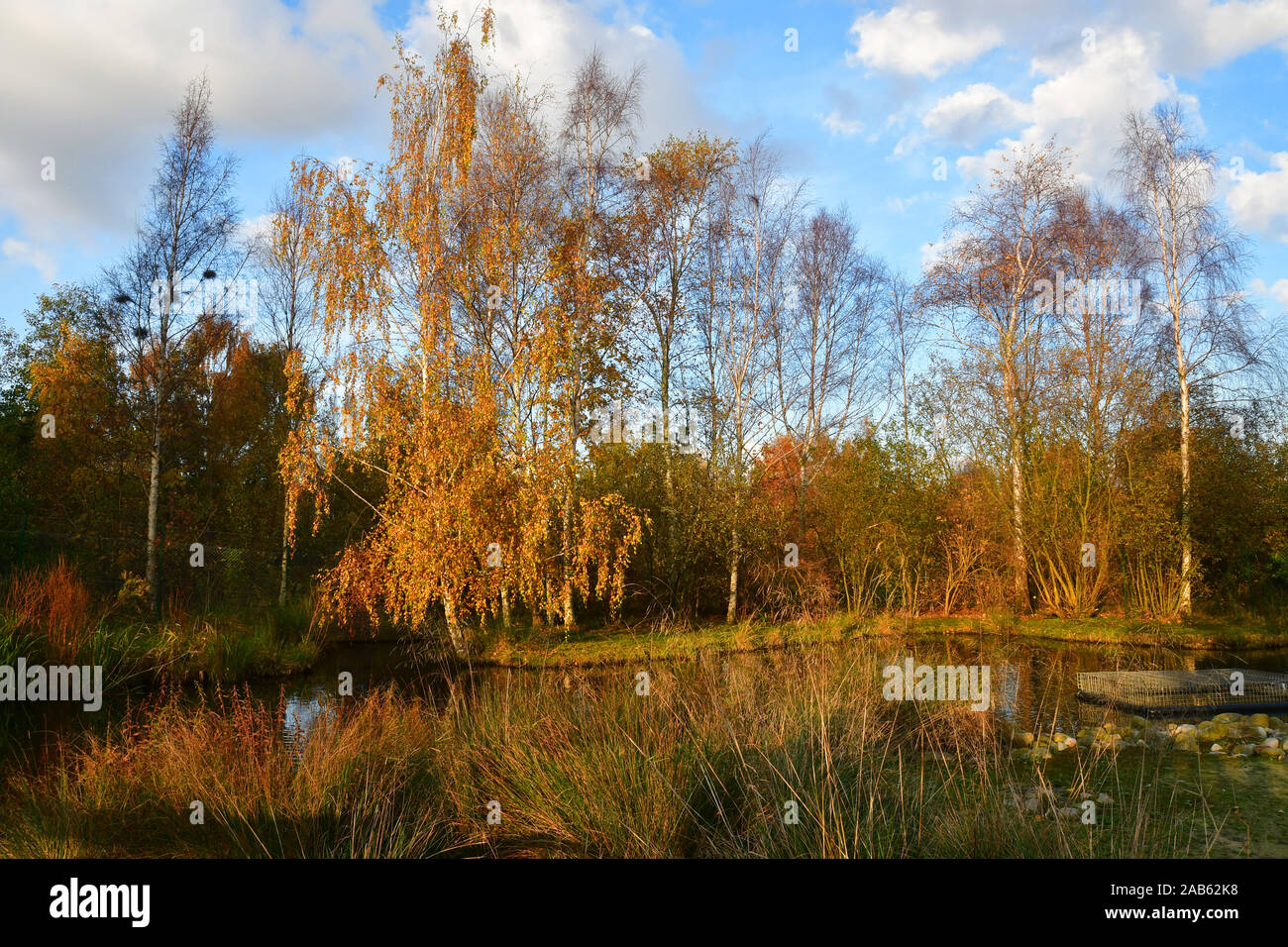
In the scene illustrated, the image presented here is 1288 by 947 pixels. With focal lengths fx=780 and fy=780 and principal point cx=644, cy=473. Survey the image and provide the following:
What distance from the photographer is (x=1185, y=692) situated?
371 inches

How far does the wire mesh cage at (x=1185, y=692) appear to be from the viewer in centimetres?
Answer: 909

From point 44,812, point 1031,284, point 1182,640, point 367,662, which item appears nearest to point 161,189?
point 367,662

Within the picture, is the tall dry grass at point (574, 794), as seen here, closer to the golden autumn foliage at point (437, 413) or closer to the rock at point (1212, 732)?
the rock at point (1212, 732)

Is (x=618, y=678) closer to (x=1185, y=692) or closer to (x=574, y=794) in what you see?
(x=574, y=794)

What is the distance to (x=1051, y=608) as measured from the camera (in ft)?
58.9

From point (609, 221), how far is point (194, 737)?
1524cm

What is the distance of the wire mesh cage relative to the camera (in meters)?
9.09

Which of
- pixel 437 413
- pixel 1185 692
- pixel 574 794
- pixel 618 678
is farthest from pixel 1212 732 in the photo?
pixel 437 413

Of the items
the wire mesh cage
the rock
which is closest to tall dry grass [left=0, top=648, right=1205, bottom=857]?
the rock
